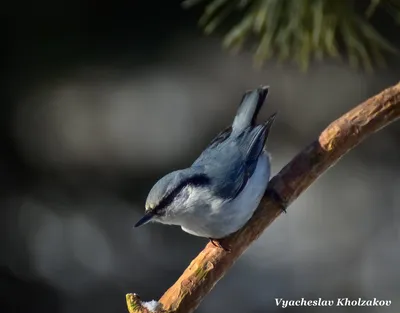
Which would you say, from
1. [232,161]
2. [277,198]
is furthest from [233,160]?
[277,198]

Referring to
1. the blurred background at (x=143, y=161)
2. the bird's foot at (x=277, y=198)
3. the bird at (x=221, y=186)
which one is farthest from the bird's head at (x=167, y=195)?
the blurred background at (x=143, y=161)

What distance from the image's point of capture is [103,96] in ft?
5.45

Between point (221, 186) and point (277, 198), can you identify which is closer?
point (277, 198)

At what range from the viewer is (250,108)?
88 cm

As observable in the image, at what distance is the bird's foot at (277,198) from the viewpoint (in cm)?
71

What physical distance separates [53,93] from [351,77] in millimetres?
623

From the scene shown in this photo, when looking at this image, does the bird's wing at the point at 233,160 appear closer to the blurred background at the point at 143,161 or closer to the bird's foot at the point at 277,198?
the bird's foot at the point at 277,198

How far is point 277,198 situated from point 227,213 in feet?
0.20

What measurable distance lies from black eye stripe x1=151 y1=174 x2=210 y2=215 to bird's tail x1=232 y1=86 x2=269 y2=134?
95 mm

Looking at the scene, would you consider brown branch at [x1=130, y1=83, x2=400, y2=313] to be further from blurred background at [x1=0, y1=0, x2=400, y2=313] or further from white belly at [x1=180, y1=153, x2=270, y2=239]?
blurred background at [x1=0, y1=0, x2=400, y2=313]

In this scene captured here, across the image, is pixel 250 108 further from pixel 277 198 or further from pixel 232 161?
pixel 277 198

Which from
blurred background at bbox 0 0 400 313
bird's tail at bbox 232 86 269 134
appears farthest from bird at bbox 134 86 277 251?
blurred background at bbox 0 0 400 313

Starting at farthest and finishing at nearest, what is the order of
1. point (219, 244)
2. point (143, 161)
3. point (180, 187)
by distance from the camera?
1. point (143, 161)
2. point (180, 187)
3. point (219, 244)

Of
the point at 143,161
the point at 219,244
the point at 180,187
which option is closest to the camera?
the point at 219,244
